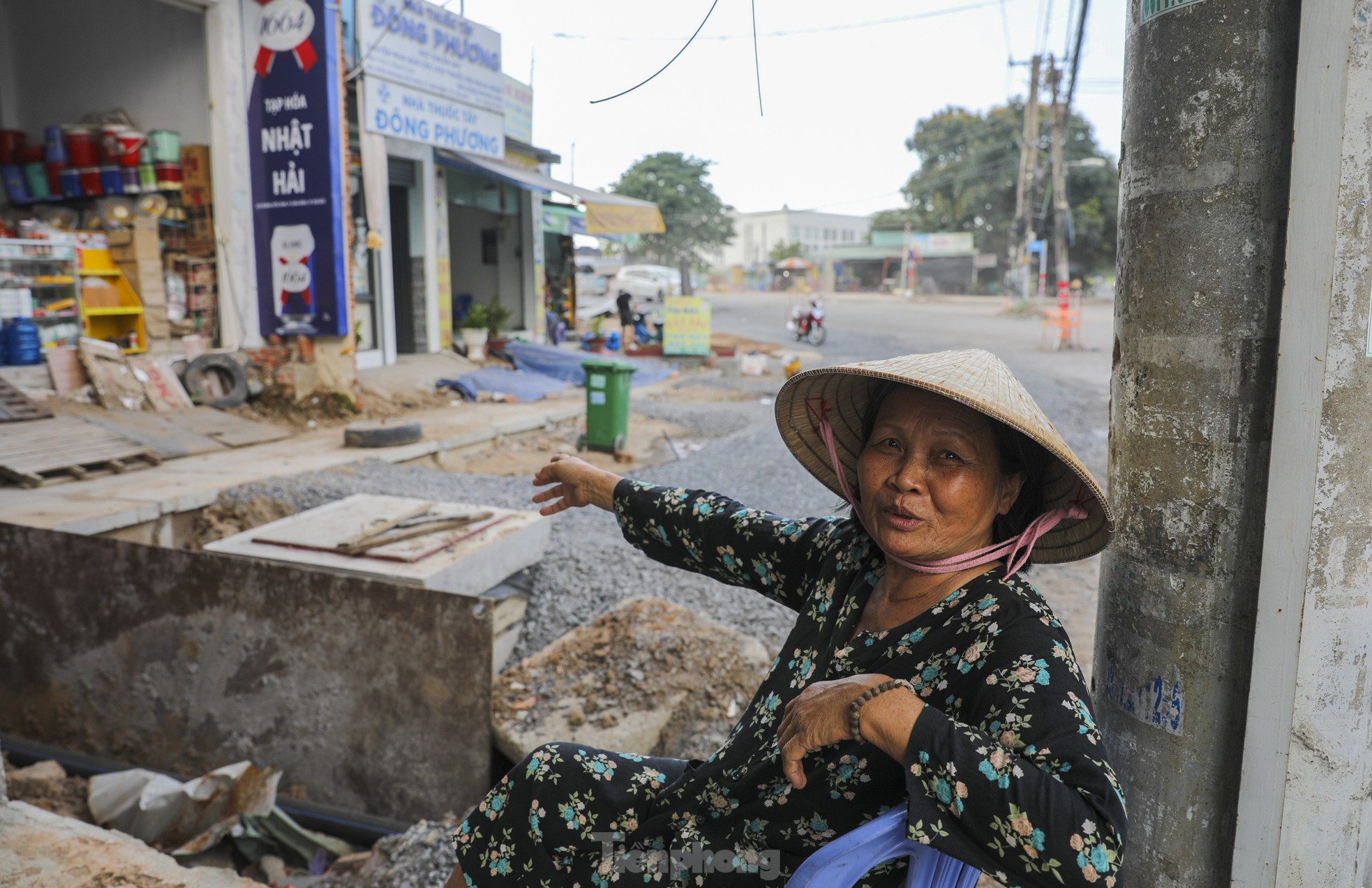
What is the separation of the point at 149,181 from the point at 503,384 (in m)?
4.41

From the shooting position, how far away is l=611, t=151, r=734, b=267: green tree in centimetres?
4328

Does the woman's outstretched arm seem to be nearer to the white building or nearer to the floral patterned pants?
the floral patterned pants

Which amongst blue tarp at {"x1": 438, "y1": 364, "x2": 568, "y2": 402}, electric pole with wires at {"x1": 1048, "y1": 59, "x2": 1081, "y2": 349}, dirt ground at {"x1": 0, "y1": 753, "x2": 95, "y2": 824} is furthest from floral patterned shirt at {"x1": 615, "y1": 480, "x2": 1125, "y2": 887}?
electric pole with wires at {"x1": 1048, "y1": 59, "x2": 1081, "y2": 349}

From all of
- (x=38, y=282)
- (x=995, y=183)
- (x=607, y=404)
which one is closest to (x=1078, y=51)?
(x=607, y=404)

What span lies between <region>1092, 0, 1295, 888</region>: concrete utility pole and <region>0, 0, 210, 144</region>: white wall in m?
9.48

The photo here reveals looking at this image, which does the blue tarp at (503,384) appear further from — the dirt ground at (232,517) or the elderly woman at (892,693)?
the elderly woman at (892,693)

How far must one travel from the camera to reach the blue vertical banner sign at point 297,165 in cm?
855

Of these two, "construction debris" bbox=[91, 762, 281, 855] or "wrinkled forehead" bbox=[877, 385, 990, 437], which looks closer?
"wrinkled forehead" bbox=[877, 385, 990, 437]

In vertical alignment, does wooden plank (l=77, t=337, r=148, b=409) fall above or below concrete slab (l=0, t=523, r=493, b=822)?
above

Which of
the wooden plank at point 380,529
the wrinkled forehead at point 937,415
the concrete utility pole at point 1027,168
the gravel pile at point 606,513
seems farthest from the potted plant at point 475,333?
the concrete utility pole at point 1027,168

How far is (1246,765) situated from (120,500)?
580cm

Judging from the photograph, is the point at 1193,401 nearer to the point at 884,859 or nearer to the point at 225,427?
the point at 884,859

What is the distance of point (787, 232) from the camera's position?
228 feet

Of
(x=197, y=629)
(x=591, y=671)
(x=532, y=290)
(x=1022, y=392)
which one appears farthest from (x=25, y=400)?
(x=532, y=290)
